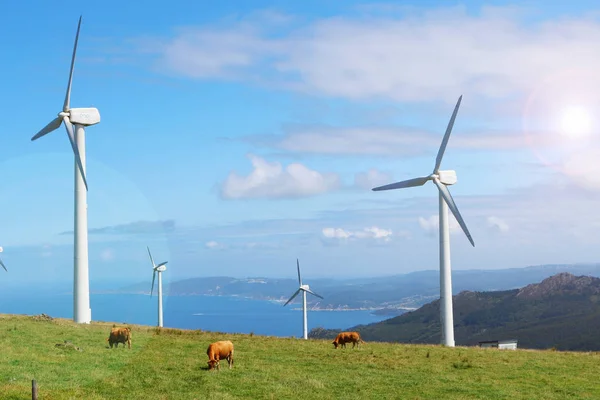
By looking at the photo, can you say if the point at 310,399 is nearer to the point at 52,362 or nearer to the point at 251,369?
the point at 251,369

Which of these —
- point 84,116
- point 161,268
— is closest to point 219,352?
point 84,116

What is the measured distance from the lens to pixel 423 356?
3775 cm

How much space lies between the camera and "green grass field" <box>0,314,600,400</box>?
26.4 meters

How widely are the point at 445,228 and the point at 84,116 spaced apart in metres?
30.8

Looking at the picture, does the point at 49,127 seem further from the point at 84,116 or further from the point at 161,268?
the point at 161,268

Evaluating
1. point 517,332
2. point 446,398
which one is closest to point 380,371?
point 446,398

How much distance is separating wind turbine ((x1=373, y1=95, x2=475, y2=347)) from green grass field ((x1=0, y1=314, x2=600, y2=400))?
13.0 metres

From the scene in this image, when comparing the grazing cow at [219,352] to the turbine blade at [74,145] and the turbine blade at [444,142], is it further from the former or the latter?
the turbine blade at [444,142]

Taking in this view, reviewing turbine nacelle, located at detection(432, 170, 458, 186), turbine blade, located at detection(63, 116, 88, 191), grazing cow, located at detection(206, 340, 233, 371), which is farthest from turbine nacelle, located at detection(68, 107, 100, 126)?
grazing cow, located at detection(206, 340, 233, 371)

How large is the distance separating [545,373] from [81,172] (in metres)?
33.4

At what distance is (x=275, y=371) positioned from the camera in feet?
100

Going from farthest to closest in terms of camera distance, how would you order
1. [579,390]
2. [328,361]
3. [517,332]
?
1. [517,332]
2. [328,361]
3. [579,390]

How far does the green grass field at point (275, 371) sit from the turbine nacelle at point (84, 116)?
19.2 meters

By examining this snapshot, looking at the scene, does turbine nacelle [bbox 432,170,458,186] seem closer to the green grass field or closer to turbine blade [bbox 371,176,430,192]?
turbine blade [bbox 371,176,430,192]
